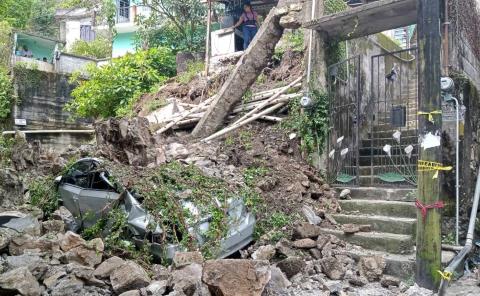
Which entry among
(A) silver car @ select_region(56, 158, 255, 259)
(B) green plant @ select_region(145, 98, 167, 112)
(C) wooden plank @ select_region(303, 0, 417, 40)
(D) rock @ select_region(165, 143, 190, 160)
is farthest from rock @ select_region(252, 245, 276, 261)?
(B) green plant @ select_region(145, 98, 167, 112)

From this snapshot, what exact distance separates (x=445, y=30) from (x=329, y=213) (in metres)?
3.49

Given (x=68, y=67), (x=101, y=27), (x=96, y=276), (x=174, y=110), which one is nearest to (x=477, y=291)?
(x=96, y=276)

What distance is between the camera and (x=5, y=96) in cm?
1825

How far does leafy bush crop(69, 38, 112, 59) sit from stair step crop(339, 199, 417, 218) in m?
21.6

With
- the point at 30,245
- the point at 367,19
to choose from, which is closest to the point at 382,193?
the point at 367,19

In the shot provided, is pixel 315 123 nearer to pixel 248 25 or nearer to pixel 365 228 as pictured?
pixel 365 228

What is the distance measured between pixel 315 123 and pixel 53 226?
4.95m

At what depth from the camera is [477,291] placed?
19.0 feet

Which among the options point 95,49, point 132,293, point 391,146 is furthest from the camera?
point 95,49

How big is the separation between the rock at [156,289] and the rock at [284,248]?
2.03m

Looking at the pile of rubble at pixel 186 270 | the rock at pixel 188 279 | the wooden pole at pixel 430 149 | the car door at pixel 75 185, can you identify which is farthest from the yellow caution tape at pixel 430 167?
the car door at pixel 75 185

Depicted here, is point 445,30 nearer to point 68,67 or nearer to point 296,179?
point 296,179

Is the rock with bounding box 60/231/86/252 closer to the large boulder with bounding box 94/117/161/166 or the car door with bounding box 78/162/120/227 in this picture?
the car door with bounding box 78/162/120/227

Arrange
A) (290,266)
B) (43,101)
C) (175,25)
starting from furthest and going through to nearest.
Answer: (43,101) < (175,25) < (290,266)
